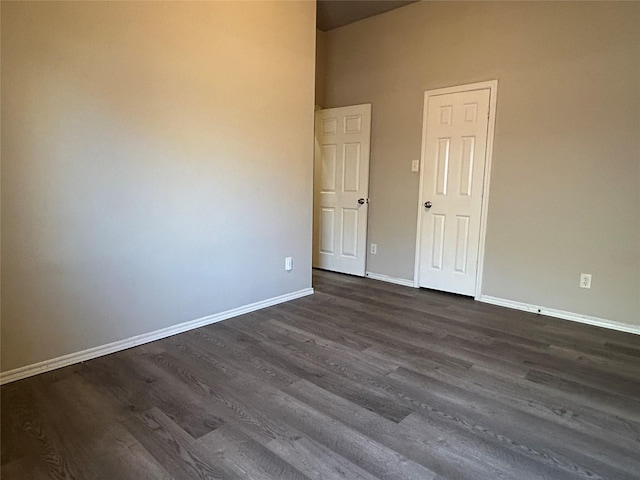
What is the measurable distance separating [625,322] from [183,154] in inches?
140

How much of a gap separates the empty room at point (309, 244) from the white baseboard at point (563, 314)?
2 cm

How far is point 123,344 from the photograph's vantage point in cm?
253

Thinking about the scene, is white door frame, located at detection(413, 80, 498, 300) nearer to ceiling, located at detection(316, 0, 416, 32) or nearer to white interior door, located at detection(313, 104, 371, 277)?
white interior door, located at detection(313, 104, 371, 277)

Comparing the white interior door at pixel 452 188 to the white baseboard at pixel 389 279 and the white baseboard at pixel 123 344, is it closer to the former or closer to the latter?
the white baseboard at pixel 389 279

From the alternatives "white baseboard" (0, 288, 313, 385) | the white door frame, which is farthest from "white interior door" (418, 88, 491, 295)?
"white baseboard" (0, 288, 313, 385)

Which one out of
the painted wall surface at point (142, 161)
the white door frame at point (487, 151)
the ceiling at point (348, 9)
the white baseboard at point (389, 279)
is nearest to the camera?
the painted wall surface at point (142, 161)

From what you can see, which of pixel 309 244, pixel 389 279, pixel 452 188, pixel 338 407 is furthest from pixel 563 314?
pixel 338 407

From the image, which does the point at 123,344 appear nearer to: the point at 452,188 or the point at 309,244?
the point at 309,244

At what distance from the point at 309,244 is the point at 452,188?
1.51 meters

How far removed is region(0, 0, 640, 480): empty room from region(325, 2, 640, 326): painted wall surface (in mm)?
18

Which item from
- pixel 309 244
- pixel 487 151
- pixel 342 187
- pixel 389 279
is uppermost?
pixel 487 151

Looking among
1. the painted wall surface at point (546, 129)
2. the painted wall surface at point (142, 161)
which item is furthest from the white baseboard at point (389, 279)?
the painted wall surface at point (142, 161)

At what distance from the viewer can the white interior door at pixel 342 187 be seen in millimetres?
4461

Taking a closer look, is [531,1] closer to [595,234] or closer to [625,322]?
[595,234]
